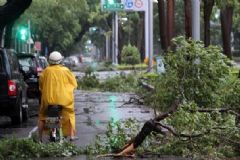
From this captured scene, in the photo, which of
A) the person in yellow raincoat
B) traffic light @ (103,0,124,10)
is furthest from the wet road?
traffic light @ (103,0,124,10)

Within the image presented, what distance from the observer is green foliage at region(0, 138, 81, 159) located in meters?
9.86

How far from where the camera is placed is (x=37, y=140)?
10.7m

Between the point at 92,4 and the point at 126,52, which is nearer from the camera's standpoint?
the point at 126,52

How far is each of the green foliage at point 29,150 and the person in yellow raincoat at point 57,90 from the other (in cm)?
64

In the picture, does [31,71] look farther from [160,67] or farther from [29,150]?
[29,150]

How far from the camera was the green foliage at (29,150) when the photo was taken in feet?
32.3

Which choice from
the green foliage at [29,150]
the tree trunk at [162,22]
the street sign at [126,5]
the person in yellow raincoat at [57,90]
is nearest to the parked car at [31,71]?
the tree trunk at [162,22]

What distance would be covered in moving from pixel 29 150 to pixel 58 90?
1142 millimetres

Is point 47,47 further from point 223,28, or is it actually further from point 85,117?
point 85,117

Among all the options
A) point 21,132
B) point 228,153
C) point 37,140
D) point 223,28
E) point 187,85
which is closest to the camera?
point 228,153

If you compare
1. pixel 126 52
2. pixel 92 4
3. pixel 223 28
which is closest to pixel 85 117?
pixel 223 28

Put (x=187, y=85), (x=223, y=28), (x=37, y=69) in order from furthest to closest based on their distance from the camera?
(x=223, y=28), (x=37, y=69), (x=187, y=85)

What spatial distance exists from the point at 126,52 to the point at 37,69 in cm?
3737

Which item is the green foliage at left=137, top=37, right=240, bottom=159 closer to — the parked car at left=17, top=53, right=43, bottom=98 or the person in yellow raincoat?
the person in yellow raincoat
